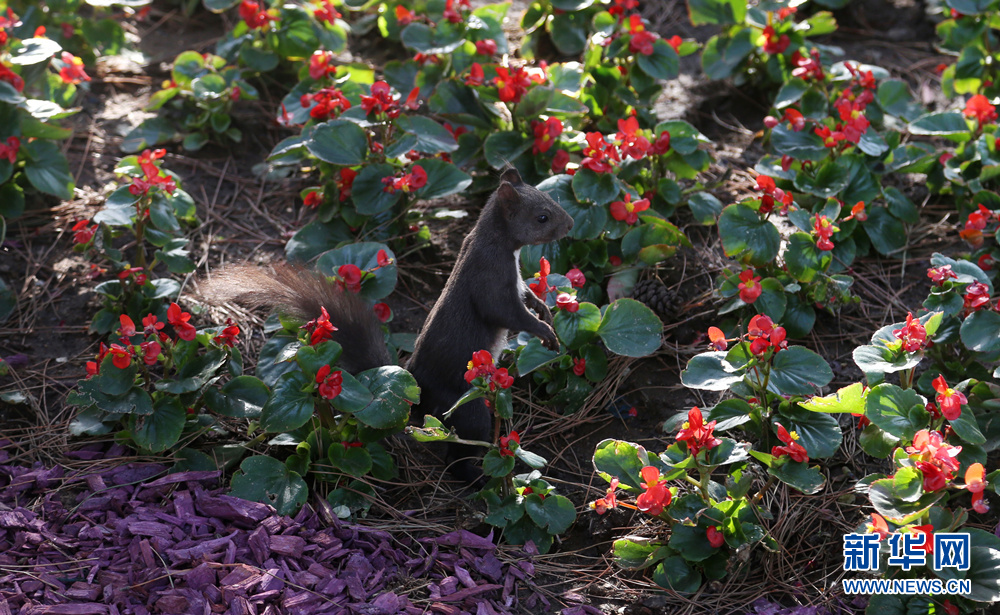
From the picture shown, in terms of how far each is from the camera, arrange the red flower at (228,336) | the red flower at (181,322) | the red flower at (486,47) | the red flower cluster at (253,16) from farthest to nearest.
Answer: the red flower cluster at (253,16), the red flower at (486,47), the red flower at (228,336), the red flower at (181,322)

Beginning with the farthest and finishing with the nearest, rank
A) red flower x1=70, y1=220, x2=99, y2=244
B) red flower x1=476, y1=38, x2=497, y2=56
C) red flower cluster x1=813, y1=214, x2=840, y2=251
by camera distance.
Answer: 1. red flower x1=476, y1=38, x2=497, y2=56
2. red flower x1=70, y1=220, x2=99, y2=244
3. red flower cluster x1=813, y1=214, x2=840, y2=251

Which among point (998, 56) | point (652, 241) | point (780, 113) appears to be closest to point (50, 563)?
point (652, 241)

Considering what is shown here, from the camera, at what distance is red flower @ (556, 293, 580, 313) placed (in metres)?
3.12

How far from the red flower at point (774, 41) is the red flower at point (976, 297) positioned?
7.40 feet

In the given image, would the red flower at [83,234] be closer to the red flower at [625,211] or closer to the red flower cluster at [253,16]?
the red flower cluster at [253,16]

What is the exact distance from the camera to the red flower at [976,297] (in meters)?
3.07

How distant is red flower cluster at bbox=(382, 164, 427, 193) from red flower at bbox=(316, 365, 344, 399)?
1.25 m

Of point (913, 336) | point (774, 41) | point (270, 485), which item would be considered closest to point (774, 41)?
A: point (774, 41)

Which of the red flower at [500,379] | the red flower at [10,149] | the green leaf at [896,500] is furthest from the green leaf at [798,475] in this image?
the red flower at [10,149]

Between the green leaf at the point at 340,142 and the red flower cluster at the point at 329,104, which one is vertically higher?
the red flower cluster at the point at 329,104

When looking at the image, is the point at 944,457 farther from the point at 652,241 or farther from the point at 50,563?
the point at 50,563

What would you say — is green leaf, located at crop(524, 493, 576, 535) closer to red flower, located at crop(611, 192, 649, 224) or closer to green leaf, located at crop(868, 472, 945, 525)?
green leaf, located at crop(868, 472, 945, 525)

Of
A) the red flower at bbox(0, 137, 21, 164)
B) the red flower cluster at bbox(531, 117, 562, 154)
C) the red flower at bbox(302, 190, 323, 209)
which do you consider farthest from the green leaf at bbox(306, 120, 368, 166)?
the red flower at bbox(0, 137, 21, 164)

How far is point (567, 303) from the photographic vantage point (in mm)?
3127
